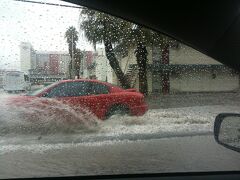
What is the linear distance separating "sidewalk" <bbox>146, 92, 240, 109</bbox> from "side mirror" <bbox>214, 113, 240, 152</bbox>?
1.31 feet

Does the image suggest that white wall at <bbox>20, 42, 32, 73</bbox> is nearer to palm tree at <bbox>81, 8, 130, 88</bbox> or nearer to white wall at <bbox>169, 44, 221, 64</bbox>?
palm tree at <bbox>81, 8, 130, 88</bbox>

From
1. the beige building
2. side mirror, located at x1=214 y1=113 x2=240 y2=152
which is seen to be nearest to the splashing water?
the beige building

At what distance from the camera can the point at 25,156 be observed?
2.96 meters

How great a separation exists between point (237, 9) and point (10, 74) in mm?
1400

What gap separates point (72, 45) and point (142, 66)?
43cm

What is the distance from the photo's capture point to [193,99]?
2.64m

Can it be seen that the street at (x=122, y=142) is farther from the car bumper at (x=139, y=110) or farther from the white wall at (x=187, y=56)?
the white wall at (x=187, y=56)

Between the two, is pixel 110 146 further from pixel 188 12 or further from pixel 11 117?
pixel 188 12

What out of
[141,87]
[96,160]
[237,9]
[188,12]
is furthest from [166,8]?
[96,160]

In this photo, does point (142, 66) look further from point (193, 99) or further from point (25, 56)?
point (25, 56)

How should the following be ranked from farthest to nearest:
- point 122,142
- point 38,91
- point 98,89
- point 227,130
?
point 122,142 < point 98,89 < point 38,91 < point 227,130

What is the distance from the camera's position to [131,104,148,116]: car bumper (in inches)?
114

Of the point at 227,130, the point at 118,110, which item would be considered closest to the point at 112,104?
the point at 118,110

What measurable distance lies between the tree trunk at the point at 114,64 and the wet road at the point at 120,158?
0.53 meters
